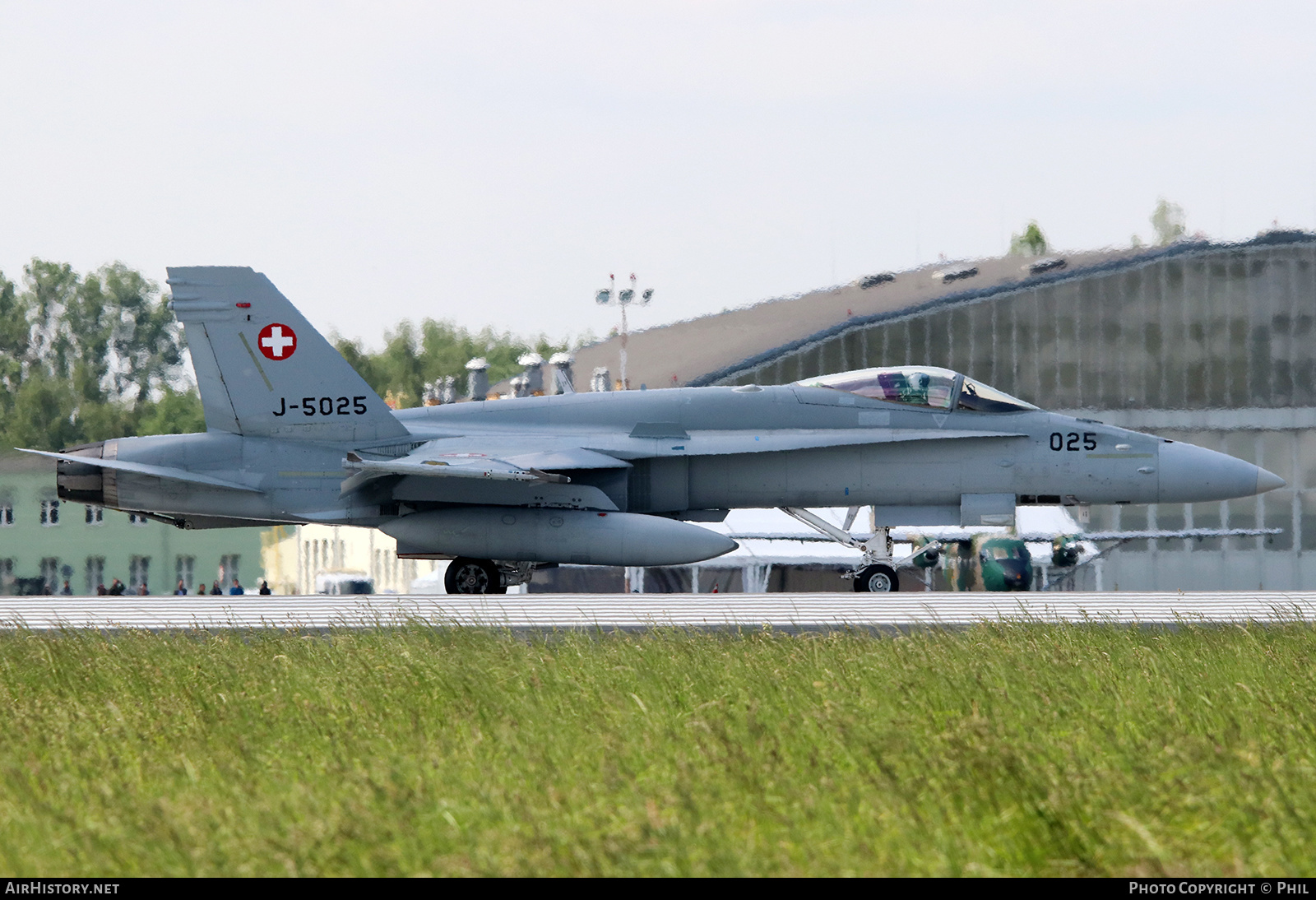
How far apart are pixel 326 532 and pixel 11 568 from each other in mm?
11875

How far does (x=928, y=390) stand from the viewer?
57.1ft

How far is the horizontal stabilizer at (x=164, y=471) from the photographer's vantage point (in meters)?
17.3

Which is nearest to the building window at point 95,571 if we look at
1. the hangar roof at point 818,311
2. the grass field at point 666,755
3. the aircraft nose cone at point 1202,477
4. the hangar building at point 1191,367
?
the hangar roof at point 818,311

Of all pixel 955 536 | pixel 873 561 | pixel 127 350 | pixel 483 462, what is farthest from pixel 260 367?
pixel 127 350

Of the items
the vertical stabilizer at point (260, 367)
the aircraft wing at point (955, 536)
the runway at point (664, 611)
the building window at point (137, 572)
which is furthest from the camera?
the building window at point (137, 572)

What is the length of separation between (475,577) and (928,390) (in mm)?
5846

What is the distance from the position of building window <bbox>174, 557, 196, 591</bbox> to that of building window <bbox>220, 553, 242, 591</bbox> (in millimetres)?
965

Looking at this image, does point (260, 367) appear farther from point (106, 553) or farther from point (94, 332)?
point (94, 332)

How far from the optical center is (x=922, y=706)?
8.15 metres

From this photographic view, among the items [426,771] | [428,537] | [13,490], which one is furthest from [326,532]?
[426,771]

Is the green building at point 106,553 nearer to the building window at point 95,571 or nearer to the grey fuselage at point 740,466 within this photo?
the building window at point 95,571

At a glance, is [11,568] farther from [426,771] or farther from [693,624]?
[426,771]

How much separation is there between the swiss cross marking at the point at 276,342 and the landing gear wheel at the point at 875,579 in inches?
285

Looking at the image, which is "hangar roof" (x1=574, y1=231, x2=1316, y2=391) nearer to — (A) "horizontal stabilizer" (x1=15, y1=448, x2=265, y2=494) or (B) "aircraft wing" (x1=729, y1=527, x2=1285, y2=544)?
(B) "aircraft wing" (x1=729, y1=527, x2=1285, y2=544)
